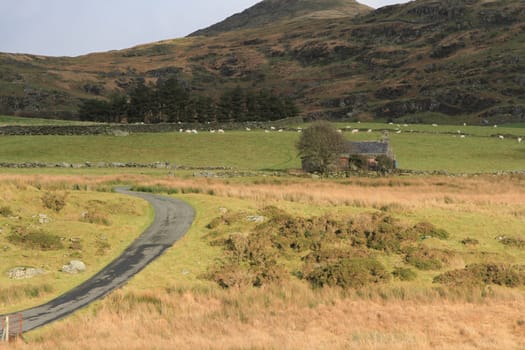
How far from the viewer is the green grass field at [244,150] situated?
74.2m

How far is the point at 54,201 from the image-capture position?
32.5m

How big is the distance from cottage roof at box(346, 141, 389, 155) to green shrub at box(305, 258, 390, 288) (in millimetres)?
50544

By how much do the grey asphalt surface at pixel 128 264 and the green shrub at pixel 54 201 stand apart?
19.0 feet

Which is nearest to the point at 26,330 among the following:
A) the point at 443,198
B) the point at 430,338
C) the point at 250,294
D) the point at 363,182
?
the point at 250,294

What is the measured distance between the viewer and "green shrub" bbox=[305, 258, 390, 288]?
2141 cm

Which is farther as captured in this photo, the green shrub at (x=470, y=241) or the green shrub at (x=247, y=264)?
the green shrub at (x=470, y=241)

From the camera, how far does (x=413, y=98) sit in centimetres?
16400

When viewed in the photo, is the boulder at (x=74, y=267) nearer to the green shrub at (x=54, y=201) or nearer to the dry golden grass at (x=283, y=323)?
the dry golden grass at (x=283, y=323)

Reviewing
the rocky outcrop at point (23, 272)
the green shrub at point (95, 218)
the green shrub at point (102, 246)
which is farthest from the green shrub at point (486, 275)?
the green shrub at point (95, 218)

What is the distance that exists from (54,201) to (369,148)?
2001 inches

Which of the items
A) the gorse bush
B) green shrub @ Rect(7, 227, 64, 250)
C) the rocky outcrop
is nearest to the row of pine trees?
the gorse bush

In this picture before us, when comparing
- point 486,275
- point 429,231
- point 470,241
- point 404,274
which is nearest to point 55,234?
point 404,274

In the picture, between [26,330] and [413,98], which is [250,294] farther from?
[413,98]

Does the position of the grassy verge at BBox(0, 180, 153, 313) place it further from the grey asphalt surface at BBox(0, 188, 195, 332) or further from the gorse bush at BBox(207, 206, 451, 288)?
the gorse bush at BBox(207, 206, 451, 288)
